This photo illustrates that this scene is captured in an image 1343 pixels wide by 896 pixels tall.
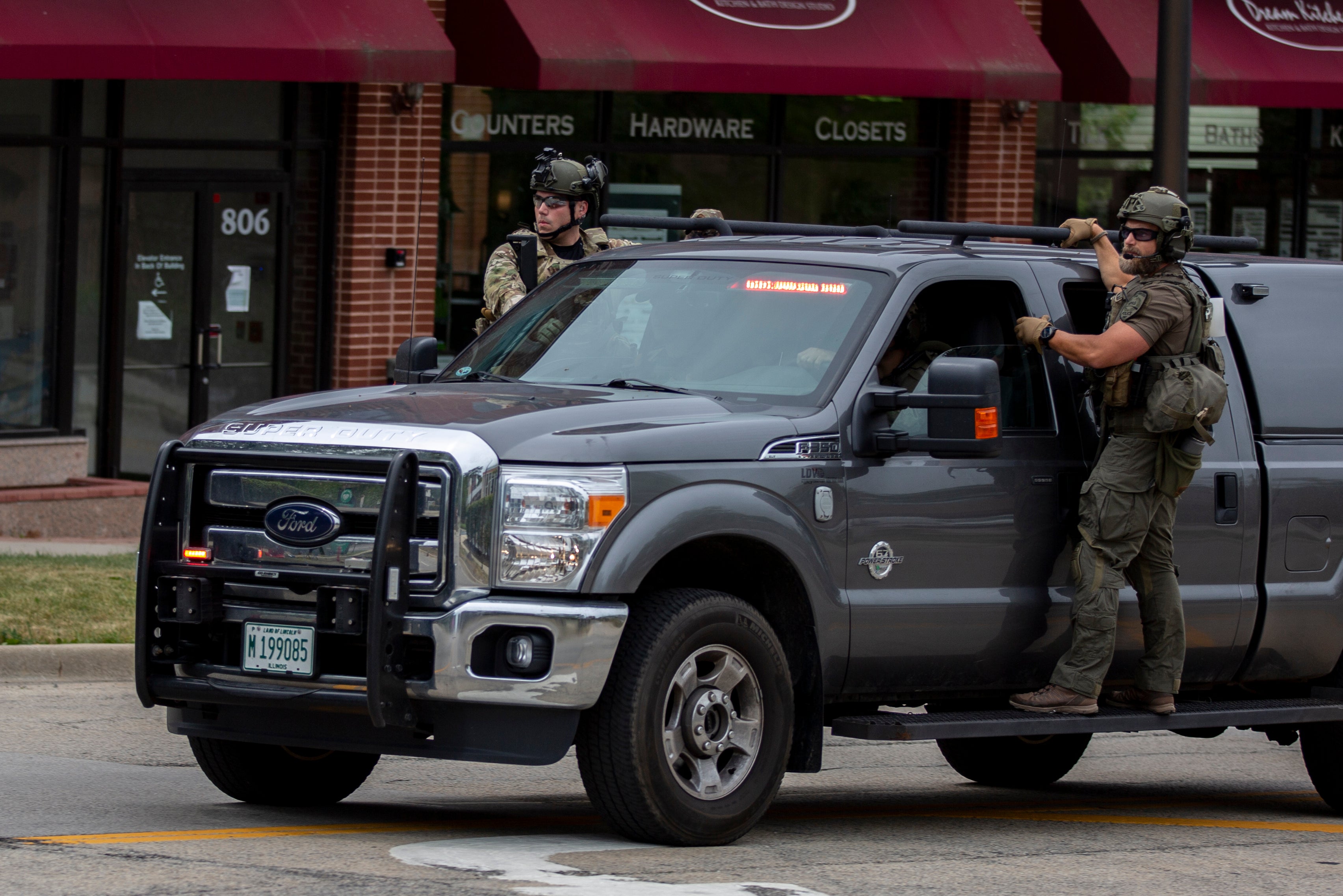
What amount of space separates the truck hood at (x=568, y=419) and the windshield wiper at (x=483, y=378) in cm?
33

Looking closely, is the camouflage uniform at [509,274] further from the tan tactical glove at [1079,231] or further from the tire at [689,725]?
the tire at [689,725]

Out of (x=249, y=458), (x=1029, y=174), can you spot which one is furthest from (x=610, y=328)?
(x=1029, y=174)

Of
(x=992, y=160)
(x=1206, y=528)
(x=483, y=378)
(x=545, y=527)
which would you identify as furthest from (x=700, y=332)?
(x=992, y=160)

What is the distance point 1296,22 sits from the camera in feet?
67.1

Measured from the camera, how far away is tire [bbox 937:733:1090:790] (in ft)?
30.6

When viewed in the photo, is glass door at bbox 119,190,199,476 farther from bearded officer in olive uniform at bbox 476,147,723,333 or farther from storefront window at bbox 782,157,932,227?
bearded officer in olive uniform at bbox 476,147,723,333

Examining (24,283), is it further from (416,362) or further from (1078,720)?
(1078,720)

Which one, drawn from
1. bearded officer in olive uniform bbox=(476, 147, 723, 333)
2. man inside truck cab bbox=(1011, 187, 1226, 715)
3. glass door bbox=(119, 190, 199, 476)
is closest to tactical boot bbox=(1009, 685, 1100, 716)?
man inside truck cab bbox=(1011, 187, 1226, 715)

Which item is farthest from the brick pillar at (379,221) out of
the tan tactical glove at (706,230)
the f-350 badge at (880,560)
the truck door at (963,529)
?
the f-350 badge at (880,560)

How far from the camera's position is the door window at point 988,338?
7.82 metres

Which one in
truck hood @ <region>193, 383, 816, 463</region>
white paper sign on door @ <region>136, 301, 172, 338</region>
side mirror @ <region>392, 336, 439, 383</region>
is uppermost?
white paper sign on door @ <region>136, 301, 172, 338</region>

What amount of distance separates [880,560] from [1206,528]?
59.5 inches

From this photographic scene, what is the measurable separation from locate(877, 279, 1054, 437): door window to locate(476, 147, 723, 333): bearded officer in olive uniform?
2.14 meters

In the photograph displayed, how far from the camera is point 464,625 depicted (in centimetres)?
645
